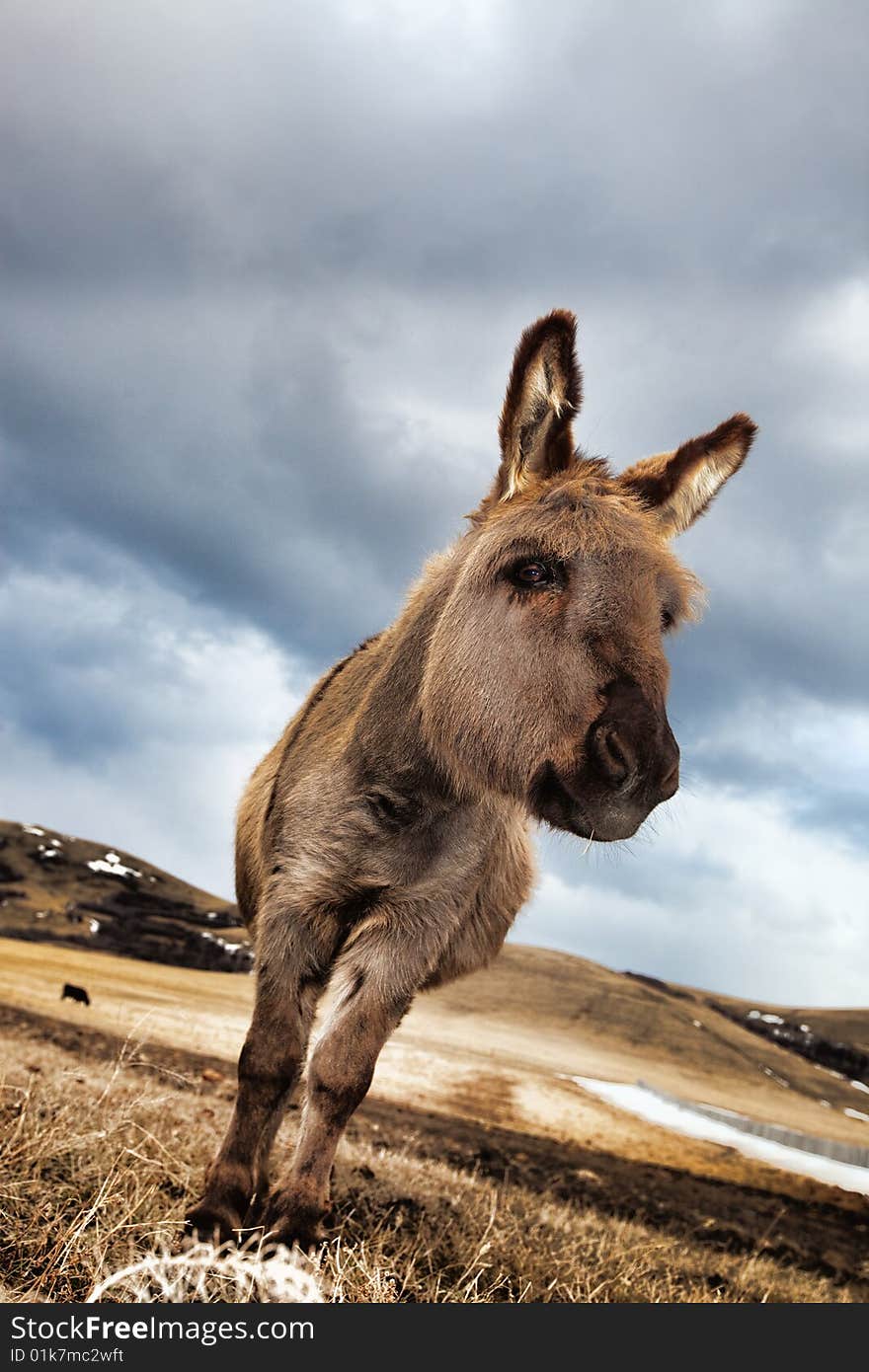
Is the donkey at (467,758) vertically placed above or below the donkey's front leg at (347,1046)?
above

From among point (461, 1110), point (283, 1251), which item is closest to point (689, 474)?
point (283, 1251)

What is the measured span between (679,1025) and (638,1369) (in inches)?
1001

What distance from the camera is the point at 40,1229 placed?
11.3 feet

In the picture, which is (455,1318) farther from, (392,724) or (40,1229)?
(392,724)

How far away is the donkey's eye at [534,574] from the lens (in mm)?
3973

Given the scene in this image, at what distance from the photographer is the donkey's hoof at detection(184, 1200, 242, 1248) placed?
383cm

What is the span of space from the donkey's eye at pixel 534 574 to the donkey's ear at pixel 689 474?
870 mm

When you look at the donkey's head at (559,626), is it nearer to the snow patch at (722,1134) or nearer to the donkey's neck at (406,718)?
the donkey's neck at (406,718)

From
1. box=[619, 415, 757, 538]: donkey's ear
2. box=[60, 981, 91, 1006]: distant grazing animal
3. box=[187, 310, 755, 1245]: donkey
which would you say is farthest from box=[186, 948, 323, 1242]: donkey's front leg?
box=[60, 981, 91, 1006]: distant grazing animal

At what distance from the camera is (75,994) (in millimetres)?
14039

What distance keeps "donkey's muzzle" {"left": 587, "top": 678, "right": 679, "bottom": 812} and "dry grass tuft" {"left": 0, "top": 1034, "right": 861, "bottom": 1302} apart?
2.18 metres

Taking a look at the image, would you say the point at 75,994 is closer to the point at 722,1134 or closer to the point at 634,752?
the point at 722,1134

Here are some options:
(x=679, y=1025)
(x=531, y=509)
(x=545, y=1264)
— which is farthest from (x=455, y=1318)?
(x=679, y=1025)

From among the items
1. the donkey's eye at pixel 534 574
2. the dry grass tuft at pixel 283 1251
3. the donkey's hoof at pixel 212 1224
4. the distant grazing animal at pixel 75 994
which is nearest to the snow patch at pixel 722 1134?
the dry grass tuft at pixel 283 1251
